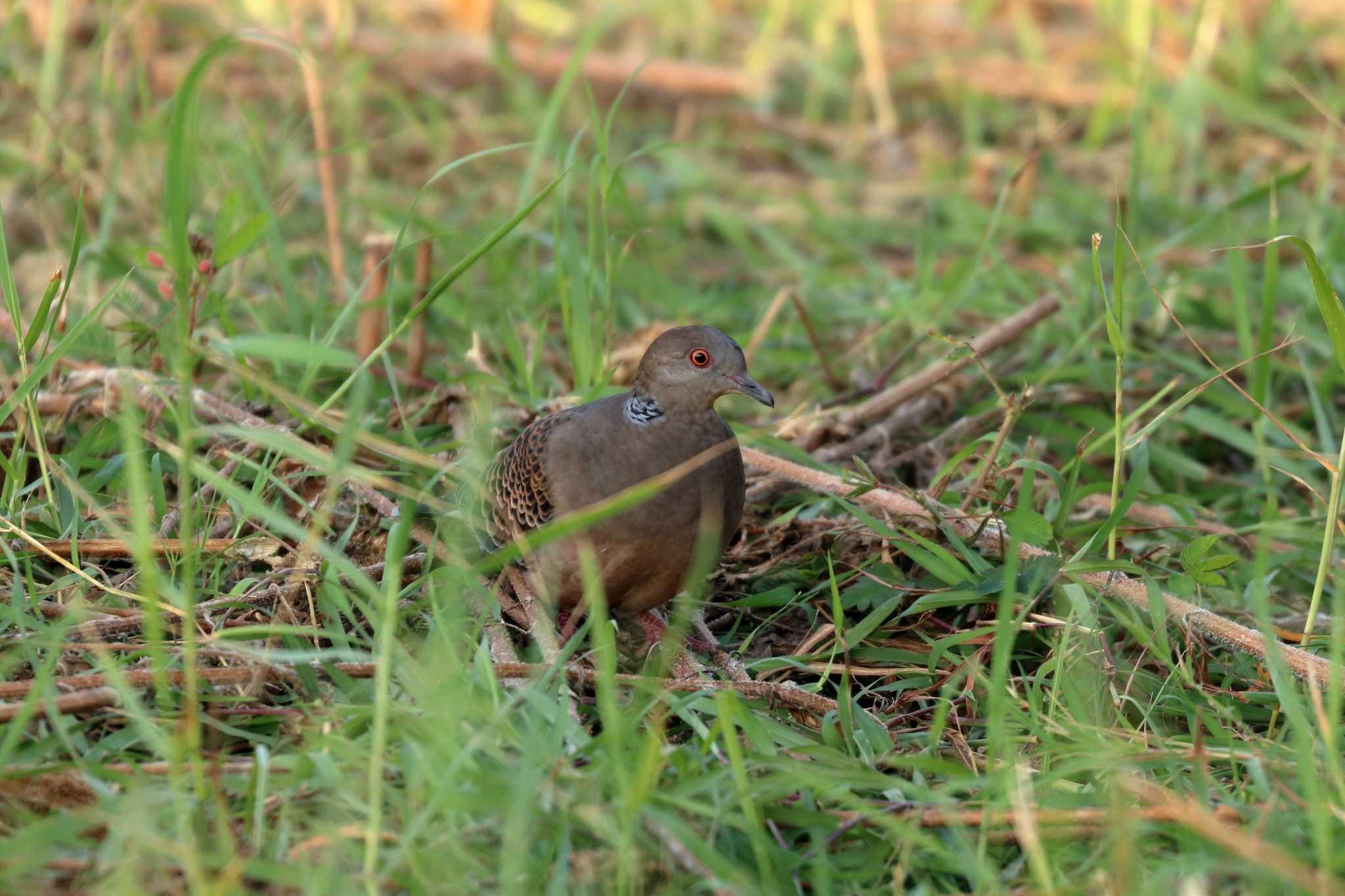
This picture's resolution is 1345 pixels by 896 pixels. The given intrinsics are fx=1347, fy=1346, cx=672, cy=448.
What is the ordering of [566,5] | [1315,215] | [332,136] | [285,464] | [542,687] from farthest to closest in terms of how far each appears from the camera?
[566,5] → [332,136] → [1315,215] → [285,464] → [542,687]

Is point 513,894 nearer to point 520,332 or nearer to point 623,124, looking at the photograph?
Result: point 520,332

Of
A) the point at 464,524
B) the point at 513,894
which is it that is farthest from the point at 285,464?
the point at 513,894

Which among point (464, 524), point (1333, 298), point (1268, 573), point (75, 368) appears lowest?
point (1268, 573)

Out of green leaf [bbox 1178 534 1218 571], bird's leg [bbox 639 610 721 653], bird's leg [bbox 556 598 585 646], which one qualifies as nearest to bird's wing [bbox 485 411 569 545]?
bird's leg [bbox 556 598 585 646]

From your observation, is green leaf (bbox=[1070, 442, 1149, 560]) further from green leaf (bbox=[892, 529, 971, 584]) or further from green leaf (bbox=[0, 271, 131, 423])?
green leaf (bbox=[0, 271, 131, 423])

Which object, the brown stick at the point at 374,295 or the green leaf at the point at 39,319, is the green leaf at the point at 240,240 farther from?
the brown stick at the point at 374,295

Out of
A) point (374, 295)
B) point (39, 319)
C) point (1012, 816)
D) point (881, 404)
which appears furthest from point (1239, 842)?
point (374, 295)
